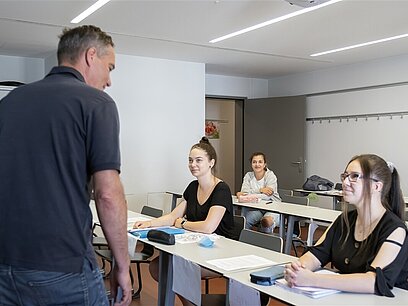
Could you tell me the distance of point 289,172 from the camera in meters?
7.79

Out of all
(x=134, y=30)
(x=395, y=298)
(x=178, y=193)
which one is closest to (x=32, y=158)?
(x=395, y=298)

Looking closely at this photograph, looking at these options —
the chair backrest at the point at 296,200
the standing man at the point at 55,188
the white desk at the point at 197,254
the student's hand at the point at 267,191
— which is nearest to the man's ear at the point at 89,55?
the standing man at the point at 55,188

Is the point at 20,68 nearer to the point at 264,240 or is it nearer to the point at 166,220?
the point at 166,220

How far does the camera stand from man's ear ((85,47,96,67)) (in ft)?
4.80

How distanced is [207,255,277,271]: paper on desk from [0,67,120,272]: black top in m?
1.01

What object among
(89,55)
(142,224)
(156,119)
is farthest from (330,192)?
(89,55)

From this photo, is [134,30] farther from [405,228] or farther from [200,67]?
[405,228]

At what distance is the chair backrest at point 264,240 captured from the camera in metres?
2.69

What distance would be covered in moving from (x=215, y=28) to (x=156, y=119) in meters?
2.07

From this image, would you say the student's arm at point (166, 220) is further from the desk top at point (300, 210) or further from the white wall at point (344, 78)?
Result: the white wall at point (344, 78)

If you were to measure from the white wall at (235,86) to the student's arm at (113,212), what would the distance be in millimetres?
6516

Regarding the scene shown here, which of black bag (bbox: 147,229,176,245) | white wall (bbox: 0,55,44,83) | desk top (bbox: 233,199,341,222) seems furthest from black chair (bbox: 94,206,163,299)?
white wall (bbox: 0,55,44,83)

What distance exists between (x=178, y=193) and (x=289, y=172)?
221 centimetres

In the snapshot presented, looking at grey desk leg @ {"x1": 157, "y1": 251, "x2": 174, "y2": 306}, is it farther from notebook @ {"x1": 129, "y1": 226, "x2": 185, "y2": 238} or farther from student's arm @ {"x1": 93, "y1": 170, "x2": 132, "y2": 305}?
student's arm @ {"x1": 93, "y1": 170, "x2": 132, "y2": 305}
